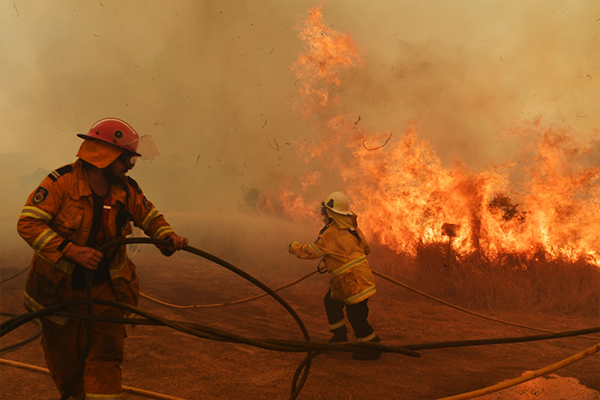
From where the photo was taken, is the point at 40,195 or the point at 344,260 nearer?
the point at 40,195

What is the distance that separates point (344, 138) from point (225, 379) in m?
9.20

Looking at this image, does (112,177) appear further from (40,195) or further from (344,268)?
(344,268)

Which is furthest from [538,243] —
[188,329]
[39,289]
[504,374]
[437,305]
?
[39,289]

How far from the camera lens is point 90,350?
2643mm

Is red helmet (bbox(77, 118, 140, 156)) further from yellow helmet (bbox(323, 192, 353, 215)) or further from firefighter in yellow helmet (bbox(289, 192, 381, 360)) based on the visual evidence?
yellow helmet (bbox(323, 192, 353, 215))

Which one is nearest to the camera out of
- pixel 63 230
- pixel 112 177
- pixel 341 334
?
pixel 63 230

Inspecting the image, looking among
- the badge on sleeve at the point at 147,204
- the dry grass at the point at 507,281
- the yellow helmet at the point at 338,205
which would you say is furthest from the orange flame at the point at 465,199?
the badge on sleeve at the point at 147,204

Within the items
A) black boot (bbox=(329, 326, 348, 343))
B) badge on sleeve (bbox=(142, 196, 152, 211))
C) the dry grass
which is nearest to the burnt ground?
black boot (bbox=(329, 326, 348, 343))

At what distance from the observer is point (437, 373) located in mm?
4410

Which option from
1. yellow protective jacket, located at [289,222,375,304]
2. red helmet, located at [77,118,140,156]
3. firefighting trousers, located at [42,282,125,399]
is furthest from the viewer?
yellow protective jacket, located at [289,222,375,304]

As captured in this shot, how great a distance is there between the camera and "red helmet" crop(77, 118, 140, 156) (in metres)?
2.82

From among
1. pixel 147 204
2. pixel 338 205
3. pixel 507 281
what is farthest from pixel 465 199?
pixel 147 204

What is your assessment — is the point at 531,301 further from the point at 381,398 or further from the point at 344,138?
the point at 344,138

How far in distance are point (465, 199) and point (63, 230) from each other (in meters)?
9.18
